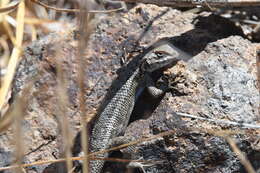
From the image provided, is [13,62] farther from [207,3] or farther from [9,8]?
[207,3]

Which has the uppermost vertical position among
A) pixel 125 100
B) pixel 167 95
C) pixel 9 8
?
pixel 9 8

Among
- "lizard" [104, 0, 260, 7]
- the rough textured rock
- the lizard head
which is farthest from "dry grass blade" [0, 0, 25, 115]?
"lizard" [104, 0, 260, 7]

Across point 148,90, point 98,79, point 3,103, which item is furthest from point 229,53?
point 3,103

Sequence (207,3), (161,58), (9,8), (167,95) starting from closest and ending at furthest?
1. (167,95)
2. (161,58)
3. (207,3)
4. (9,8)

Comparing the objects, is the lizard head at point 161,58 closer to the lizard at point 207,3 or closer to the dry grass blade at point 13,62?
the lizard at point 207,3

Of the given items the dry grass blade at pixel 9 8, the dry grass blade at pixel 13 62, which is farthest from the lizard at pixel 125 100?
the dry grass blade at pixel 9 8

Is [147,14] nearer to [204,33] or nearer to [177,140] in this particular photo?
[204,33]

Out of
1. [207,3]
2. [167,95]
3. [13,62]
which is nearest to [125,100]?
[167,95]
